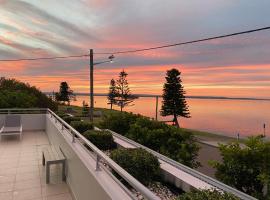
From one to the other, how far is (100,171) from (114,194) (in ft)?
2.63

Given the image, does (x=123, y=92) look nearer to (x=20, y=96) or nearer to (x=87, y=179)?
(x=20, y=96)

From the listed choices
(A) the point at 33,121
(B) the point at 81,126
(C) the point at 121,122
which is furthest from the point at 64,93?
(B) the point at 81,126

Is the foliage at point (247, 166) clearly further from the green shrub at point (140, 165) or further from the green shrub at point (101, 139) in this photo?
the green shrub at point (101, 139)

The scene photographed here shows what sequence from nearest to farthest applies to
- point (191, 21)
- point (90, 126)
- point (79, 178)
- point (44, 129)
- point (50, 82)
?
point (79, 178), point (90, 126), point (191, 21), point (44, 129), point (50, 82)

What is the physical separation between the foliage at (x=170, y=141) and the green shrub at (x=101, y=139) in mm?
1423

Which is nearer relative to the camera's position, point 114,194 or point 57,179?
point 114,194

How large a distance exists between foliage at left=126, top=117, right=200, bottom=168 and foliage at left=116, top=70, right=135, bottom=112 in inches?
2196

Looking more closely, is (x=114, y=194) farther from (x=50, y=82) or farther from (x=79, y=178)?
(x=50, y=82)

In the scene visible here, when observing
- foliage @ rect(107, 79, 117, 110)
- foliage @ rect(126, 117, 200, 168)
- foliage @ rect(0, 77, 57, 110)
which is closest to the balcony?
foliage @ rect(126, 117, 200, 168)

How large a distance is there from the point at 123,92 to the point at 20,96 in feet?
159

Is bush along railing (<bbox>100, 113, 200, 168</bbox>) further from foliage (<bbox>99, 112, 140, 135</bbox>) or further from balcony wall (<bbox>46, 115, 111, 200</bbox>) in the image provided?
balcony wall (<bbox>46, 115, 111, 200</bbox>)

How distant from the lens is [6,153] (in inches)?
326

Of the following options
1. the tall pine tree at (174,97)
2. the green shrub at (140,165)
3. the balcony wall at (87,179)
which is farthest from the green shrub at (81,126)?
the tall pine tree at (174,97)

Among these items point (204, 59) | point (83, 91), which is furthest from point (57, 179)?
point (83, 91)
